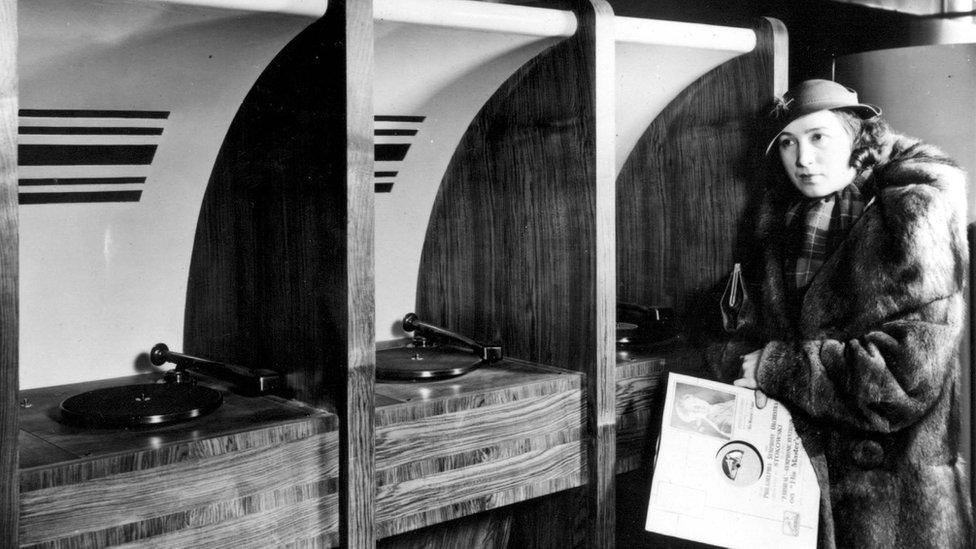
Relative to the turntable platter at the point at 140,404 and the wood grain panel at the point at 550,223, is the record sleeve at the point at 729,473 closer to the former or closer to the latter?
the wood grain panel at the point at 550,223

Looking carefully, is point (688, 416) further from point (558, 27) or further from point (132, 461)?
point (132, 461)

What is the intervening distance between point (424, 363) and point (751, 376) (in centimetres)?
71

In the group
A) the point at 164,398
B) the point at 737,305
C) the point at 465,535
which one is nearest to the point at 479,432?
the point at 465,535

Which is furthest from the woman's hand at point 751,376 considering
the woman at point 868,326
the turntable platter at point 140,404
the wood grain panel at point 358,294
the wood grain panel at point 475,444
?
the turntable platter at point 140,404

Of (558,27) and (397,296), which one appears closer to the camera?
(558,27)

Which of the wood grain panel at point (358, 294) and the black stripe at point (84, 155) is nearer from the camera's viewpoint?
the wood grain panel at point (358, 294)

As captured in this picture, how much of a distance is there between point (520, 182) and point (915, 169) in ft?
2.77

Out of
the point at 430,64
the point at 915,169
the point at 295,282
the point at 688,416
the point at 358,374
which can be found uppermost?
the point at 430,64

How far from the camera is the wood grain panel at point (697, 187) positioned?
2.29 metres

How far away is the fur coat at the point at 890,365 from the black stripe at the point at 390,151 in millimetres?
1007

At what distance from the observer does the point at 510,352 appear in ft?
7.39

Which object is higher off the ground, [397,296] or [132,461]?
[397,296]

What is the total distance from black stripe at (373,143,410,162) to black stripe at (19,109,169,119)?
0.55 meters

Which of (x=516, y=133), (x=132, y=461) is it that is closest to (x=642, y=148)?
(x=516, y=133)
